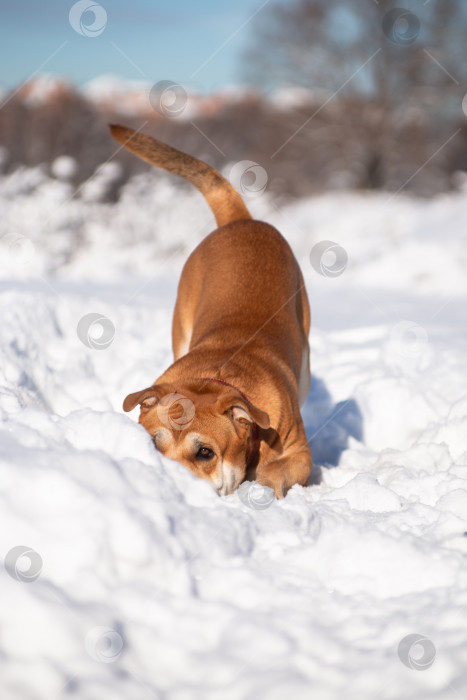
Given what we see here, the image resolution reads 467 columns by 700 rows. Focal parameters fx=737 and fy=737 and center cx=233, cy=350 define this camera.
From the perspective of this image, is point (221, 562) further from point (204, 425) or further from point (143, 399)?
point (143, 399)

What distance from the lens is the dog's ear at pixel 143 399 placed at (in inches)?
127

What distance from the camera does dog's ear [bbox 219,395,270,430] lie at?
128 inches

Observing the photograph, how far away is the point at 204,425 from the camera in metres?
3.21

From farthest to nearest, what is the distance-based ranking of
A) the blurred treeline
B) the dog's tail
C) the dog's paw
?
the blurred treeline
the dog's tail
the dog's paw

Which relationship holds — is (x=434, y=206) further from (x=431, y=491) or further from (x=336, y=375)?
(x=431, y=491)

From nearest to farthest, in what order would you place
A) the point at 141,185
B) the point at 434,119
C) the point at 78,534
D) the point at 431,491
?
1. the point at 78,534
2. the point at 431,491
3. the point at 141,185
4. the point at 434,119

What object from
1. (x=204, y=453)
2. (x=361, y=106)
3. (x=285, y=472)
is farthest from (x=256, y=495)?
(x=361, y=106)

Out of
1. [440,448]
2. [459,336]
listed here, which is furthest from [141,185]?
[440,448]

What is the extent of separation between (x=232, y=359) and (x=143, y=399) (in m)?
0.70

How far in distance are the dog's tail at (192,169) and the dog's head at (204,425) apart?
1.90m

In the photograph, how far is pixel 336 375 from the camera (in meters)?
5.22

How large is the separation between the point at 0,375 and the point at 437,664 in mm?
2713

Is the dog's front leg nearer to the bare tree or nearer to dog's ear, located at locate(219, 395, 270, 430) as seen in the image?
dog's ear, located at locate(219, 395, 270, 430)

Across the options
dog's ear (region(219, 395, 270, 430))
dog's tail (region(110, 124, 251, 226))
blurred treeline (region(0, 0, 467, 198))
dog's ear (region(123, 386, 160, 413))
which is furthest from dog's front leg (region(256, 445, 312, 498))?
blurred treeline (region(0, 0, 467, 198))
